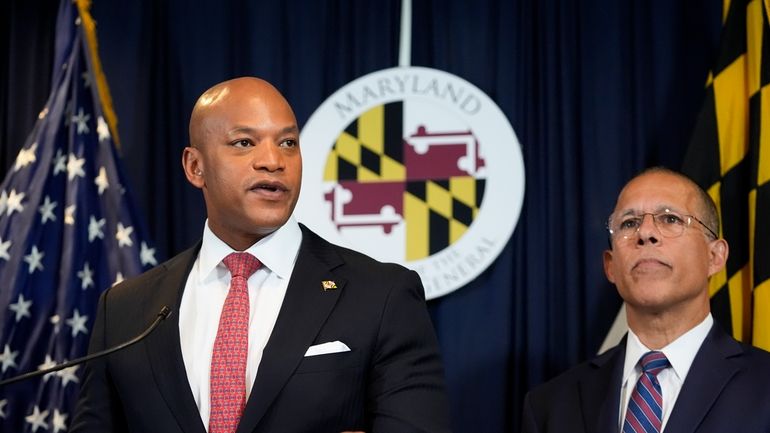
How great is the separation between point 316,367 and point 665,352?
1.16 metres

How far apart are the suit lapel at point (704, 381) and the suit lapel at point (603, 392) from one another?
0.17 m

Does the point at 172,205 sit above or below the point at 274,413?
above

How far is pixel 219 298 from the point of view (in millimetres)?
2305

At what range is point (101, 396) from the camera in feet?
7.54

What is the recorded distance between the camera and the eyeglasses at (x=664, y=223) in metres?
2.93

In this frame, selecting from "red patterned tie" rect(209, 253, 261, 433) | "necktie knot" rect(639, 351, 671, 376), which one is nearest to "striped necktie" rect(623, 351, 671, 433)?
"necktie knot" rect(639, 351, 671, 376)

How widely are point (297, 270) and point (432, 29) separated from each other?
179 cm

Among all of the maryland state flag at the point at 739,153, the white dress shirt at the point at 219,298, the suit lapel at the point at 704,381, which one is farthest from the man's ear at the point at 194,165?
the maryland state flag at the point at 739,153

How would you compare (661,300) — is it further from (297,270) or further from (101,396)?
(101,396)

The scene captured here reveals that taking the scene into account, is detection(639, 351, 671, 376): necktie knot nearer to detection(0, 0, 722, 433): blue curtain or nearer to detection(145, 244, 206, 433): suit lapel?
detection(0, 0, 722, 433): blue curtain

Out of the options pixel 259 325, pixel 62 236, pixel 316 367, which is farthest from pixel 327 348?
pixel 62 236

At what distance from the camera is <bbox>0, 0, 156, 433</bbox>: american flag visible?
360 centimetres

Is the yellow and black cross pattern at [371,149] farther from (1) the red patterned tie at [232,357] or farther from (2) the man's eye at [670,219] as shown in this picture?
(1) the red patterned tie at [232,357]

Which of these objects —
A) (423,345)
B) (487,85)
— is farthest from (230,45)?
(423,345)
